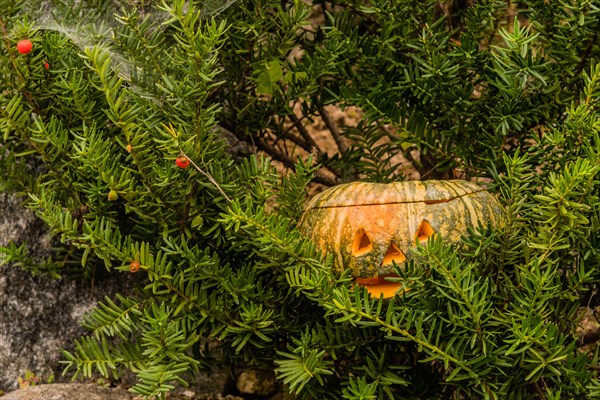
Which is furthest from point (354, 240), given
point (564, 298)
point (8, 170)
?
point (8, 170)

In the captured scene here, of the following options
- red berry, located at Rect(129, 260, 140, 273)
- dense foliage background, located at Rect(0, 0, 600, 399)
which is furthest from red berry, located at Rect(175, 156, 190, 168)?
red berry, located at Rect(129, 260, 140, 273)

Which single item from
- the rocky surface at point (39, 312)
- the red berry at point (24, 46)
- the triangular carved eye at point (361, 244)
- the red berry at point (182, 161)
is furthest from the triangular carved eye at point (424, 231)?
the red berry at point (24, 46)

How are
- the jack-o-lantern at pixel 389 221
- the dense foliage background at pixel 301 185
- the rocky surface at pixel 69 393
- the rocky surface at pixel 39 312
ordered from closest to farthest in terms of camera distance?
the dense foliage background at pixel 301 185
the jack-o-lantern at pixel 389 221
the rocky surface at pixel 69 393
the rocky surface at pixel 39 312

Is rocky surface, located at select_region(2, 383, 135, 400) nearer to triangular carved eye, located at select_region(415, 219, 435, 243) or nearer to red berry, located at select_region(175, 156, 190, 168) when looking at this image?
red berry, located at select_region(175, 156, 190, 168)

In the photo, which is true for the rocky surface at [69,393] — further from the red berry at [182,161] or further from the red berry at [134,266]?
the red berry at [182,161]

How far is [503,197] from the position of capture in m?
1.48

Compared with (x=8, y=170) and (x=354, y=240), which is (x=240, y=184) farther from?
(x=8, y=170)

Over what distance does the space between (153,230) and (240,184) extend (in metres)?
0.22

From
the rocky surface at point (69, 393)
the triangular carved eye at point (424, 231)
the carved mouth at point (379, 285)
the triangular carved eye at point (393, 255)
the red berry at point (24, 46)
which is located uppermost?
the red berry at point (24, 46)

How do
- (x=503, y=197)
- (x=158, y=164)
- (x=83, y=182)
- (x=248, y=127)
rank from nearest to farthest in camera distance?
(x=503, y=197), (x=158, y=164), (x=83, y=182), (x=248, y=127)

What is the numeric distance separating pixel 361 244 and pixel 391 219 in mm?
87

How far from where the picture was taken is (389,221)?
5.12 ft

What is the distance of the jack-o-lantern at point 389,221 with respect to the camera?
1.56 meters

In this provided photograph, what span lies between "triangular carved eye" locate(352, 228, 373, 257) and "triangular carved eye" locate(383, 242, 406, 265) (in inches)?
1.5
